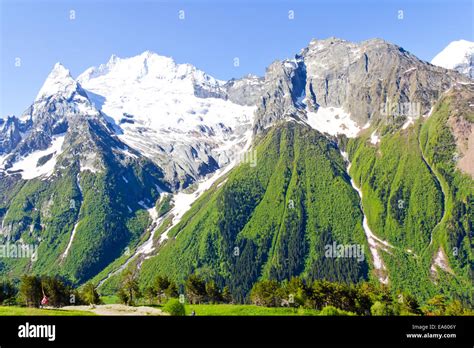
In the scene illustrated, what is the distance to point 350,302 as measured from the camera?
134625 millimetres

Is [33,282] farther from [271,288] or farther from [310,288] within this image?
[310,288]

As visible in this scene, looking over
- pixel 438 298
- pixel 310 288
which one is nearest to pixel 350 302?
pixel 310 288
